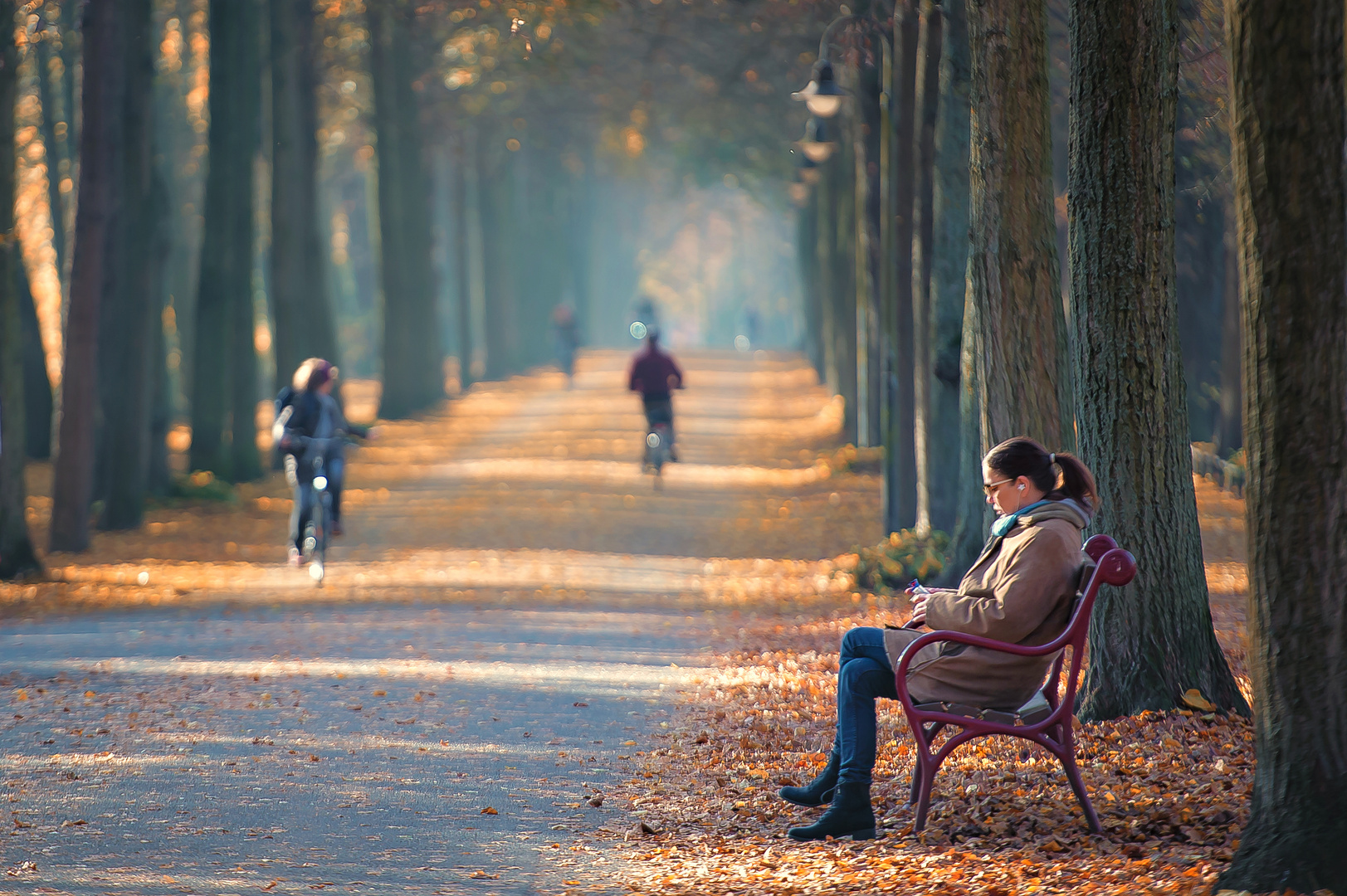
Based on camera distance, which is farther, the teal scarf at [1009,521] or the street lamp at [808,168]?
the street lamp at [808,168]

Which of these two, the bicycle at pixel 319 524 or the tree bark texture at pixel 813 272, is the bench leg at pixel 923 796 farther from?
the tree bark texture at pixel 813 272

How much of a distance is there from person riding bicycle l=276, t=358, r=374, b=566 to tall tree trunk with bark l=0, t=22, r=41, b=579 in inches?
95.9

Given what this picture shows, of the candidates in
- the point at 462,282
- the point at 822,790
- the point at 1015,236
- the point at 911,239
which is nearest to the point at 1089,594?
the point at 822,790

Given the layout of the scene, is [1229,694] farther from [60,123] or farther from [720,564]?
[60,123]

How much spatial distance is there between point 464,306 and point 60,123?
12.8 meters

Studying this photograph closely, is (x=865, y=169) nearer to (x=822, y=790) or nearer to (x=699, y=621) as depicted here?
(x=699, y=621)

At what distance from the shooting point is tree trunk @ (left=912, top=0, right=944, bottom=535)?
13289 millimetres

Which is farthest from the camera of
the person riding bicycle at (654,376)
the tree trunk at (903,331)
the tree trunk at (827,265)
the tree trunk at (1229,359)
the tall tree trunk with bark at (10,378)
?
the tree trunk at (827,265)

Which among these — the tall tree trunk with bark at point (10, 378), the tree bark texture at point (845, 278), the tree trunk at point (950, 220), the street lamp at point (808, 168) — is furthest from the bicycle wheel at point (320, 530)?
the street lamp at point (808, 168)

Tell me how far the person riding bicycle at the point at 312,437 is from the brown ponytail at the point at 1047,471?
912cm

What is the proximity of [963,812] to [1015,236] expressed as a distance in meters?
4.02

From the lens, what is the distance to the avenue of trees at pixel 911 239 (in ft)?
14.3

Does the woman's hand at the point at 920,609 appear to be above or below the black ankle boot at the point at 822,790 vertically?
above

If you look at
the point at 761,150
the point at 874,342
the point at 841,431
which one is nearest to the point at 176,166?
the point at 761,150
